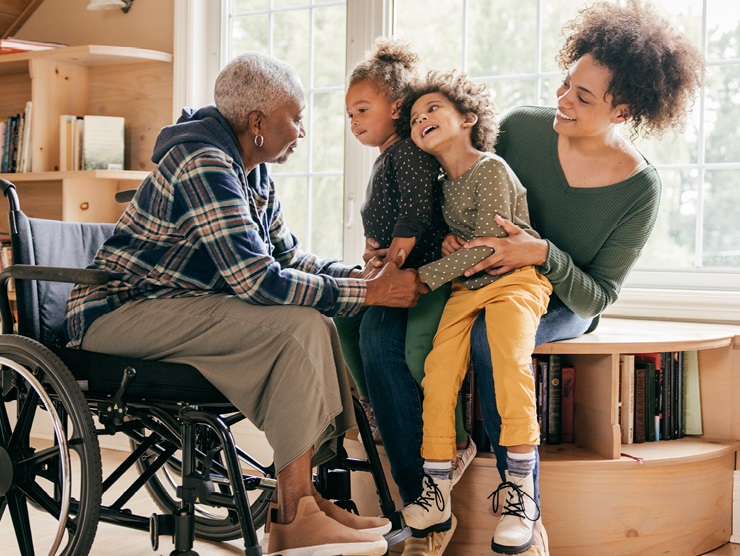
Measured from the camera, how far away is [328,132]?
3.30 meters

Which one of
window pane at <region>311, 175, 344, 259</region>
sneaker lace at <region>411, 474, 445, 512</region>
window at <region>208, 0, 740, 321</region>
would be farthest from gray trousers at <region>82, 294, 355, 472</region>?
window pane at <region>311, 175, 344, 259</region>

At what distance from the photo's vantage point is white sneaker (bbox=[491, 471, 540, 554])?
5.94 feet

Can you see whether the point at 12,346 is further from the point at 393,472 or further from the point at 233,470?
the point at 393,472

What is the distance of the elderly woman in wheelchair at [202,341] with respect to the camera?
173cm

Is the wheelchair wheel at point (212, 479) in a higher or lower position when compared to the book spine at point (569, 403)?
lower

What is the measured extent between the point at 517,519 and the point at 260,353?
660 mm

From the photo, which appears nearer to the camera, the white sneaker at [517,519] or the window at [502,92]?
the white sneaker at [517,519]

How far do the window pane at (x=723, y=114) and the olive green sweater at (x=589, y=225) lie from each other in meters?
0.74

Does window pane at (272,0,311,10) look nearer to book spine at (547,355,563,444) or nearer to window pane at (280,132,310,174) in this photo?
window pane at (280,132,310,174)

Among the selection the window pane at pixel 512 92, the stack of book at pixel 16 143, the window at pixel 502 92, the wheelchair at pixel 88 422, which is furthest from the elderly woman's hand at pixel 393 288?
the stack of book at pixel 16 143

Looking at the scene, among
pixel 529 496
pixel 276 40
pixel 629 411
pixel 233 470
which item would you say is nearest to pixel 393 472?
pixel 529 496

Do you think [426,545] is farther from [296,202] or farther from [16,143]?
[16,143]

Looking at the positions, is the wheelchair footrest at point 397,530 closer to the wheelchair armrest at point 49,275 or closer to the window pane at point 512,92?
the wheelchair armrest at point 49,275

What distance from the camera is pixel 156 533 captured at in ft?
5.86
